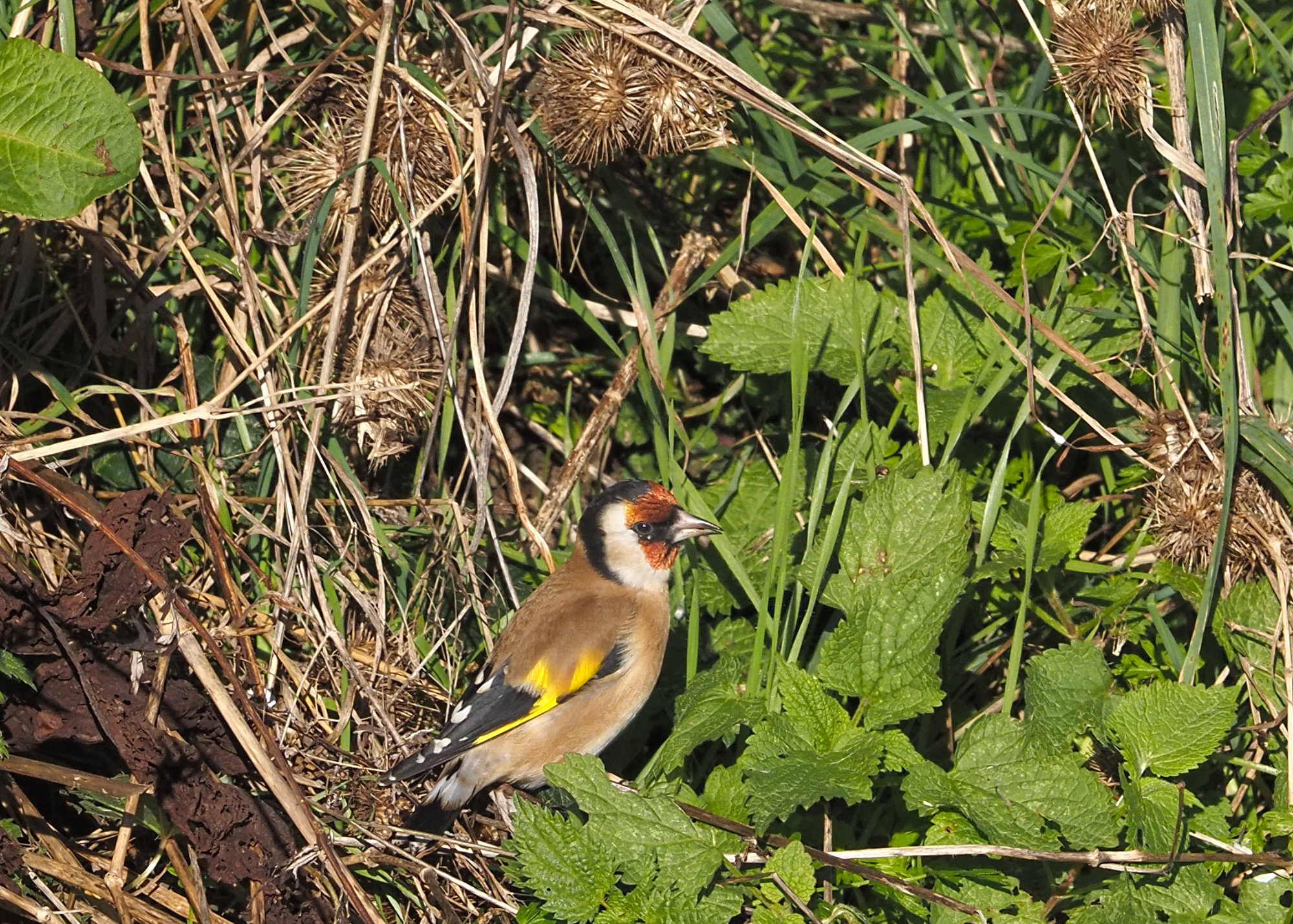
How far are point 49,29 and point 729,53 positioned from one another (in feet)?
6.93

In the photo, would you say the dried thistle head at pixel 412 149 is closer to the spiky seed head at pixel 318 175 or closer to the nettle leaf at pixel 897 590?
the spiky seed head at pixel 318 175

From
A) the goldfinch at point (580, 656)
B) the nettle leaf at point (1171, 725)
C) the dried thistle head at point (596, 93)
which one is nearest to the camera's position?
the nettle leaf at point (1171, 725)

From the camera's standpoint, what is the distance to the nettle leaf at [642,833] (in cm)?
317

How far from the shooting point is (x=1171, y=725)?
3.35 meters

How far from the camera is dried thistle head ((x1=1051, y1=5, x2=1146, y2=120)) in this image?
12.4 feet

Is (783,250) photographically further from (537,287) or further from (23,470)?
(23,470)

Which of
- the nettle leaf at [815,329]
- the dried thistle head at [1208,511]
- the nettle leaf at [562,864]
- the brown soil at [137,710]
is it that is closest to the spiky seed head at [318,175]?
the brown soil at [137,710]

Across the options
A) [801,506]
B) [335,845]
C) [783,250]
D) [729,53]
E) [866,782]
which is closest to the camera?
[866,782]

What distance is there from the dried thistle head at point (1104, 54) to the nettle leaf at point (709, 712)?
1.97 metres

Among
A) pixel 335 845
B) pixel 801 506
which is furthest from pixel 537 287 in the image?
pixel 335 845

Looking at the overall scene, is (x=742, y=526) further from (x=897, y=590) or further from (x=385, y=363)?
(x=385, y=363)

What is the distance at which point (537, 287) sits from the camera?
179 inches

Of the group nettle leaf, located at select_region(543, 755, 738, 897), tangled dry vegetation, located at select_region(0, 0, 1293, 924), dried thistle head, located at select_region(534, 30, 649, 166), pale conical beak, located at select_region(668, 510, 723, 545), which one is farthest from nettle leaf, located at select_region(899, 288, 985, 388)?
nettle leaf, located at select_region(543, 755, 738, 897)

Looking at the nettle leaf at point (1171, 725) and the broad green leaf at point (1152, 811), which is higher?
the nettle leaf at point (1171, 725)
